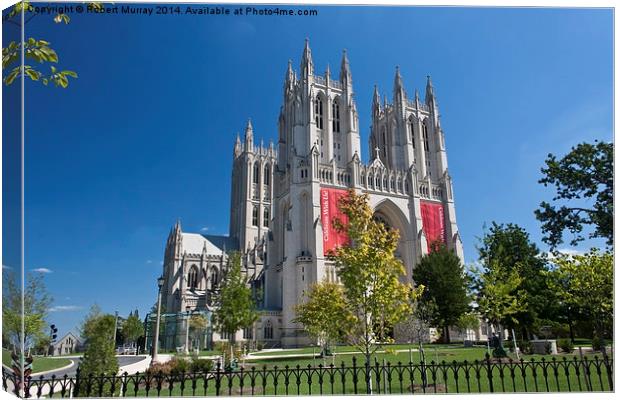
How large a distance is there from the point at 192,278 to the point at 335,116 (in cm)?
3569

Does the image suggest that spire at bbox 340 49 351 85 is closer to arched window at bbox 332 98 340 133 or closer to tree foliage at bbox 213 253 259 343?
arched window at bbox 332 98 340 133

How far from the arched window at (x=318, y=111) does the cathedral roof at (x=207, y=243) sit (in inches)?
1195

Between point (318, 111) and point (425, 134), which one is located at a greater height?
point (318, 111)

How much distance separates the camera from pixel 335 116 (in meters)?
58.7

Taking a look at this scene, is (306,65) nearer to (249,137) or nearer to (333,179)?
(333,179)

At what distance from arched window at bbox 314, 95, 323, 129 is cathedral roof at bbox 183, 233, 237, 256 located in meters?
30.4

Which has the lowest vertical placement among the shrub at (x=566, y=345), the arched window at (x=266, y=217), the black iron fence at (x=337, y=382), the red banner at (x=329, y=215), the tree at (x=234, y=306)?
the shrub at (x=566, y=345)

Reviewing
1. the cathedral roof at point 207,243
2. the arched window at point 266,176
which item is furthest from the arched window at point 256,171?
the cathedral roof at point 207,243

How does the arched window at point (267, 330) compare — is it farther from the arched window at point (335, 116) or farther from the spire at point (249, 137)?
the spire at point (249, 137)

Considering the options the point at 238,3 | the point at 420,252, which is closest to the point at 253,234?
the point at 420,252

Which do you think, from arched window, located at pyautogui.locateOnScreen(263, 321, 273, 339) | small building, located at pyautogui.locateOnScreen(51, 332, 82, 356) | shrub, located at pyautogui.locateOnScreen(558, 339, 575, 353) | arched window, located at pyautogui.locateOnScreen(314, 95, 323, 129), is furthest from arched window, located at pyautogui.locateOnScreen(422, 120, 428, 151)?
small building, located at pyautogui.locateOnScreen(51, 332, 82, 356)

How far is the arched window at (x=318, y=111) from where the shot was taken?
56.8m

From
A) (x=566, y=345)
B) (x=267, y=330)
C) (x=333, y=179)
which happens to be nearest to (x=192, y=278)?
(x=267, y=330)

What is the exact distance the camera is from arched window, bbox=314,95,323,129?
5683cm
